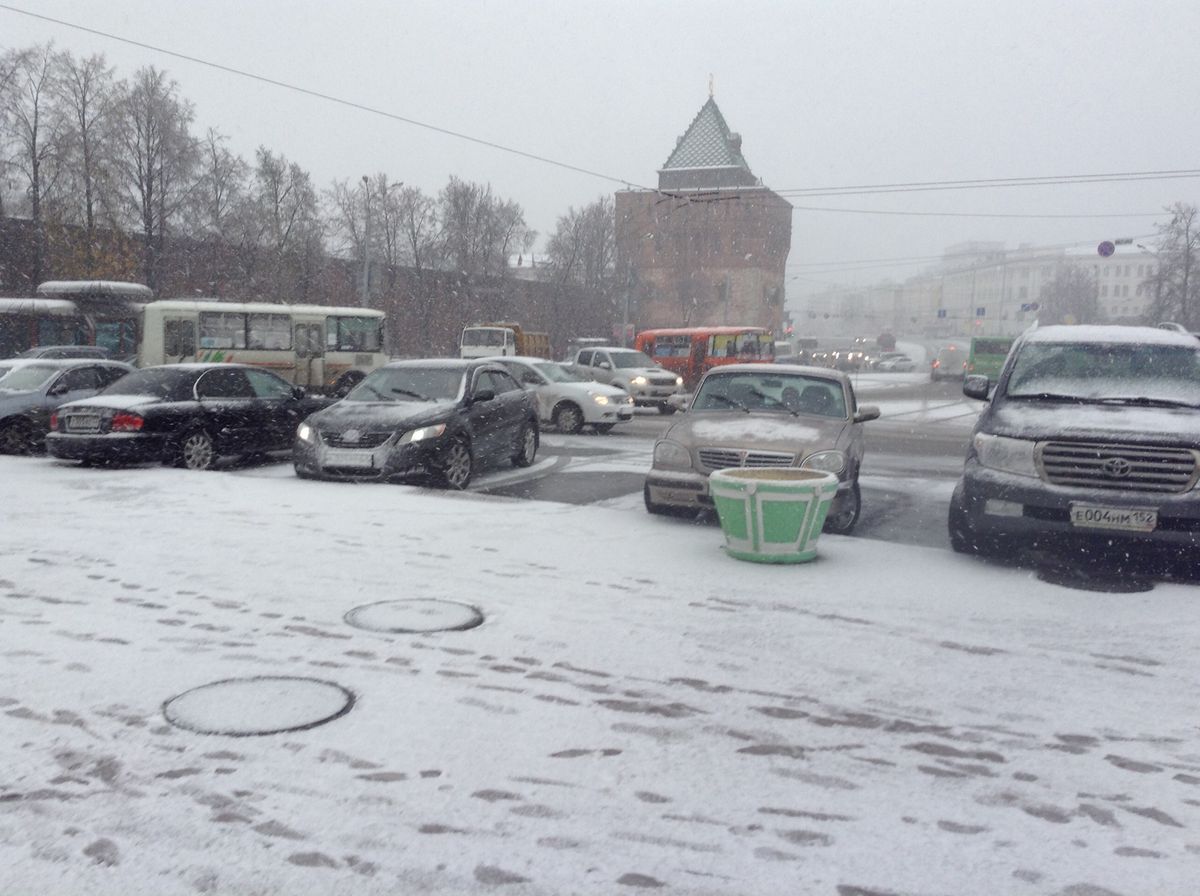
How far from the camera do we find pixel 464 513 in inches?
341

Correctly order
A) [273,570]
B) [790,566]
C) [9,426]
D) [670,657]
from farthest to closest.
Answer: [9,426] → [790,566] → [273,570] → [670,657]

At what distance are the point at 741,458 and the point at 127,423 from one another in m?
7.45

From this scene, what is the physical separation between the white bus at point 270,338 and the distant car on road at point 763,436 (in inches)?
682

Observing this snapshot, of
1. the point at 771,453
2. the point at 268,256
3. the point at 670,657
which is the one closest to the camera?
the point at 670,657

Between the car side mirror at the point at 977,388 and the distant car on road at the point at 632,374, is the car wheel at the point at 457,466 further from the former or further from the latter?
the distant car on road at the point at 632,374

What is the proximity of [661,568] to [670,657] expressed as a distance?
1.94m

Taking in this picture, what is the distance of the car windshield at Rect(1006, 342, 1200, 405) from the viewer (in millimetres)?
7633

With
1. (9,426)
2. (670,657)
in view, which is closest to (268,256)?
(9,426)

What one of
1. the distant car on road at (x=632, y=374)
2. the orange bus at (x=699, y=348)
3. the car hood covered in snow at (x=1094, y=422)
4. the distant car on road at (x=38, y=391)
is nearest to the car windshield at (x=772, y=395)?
the car hood covered in snow at (x=1094, y=422)

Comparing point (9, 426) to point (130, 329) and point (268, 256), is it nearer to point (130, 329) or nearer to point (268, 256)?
point (130, 329)

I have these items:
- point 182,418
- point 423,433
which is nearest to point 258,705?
point 423,433

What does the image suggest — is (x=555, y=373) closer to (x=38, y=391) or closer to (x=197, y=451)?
(x=197, y=451)

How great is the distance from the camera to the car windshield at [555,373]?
20.2 m

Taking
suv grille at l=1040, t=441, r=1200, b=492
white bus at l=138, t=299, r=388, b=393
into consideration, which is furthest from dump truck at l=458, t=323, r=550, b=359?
suv grille at l=1040, t=441, r=1200, b=492
